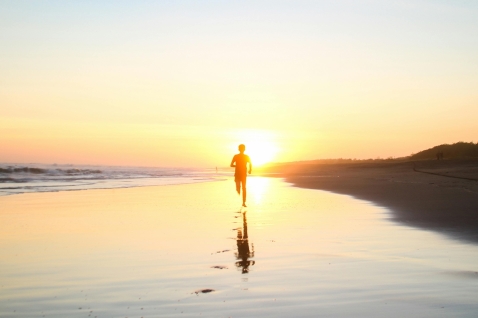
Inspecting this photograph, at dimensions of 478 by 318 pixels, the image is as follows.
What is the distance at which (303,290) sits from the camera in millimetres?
5430

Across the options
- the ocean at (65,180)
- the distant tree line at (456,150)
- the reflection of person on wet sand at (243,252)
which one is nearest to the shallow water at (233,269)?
the reflection of person on wet sand at (243,252)

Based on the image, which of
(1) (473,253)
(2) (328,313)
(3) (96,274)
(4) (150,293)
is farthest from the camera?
(1) (473,253)

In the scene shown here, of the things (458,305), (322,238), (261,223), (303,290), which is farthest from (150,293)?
(261,223)

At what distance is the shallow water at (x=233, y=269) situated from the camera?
4.86 m

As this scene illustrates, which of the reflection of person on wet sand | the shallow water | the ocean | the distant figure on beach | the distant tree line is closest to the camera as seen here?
the shallow water

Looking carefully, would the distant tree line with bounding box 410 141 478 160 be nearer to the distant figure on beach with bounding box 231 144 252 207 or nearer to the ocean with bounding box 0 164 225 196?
the ocean with bounding box 0 164 225 196

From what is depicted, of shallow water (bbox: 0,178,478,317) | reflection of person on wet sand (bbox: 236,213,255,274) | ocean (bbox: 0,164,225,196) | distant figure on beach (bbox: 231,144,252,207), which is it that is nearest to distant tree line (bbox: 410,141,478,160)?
ocean (bbox: 0,164,225,196)

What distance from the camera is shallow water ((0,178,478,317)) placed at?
15.9 feet

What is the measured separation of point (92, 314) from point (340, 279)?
9.82ft

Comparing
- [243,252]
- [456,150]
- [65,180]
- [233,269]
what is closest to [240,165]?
[243,252]

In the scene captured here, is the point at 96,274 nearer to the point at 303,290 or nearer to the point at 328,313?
the point at 303,290

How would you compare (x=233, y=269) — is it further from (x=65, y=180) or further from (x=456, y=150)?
(x=456, y=150)

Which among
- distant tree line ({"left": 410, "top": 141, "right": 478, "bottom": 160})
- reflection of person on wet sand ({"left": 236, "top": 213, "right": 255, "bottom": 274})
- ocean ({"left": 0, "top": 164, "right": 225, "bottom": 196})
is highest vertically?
distant tree line ({"left": 410, "top": 141, "right": 478, "bottom": 160})

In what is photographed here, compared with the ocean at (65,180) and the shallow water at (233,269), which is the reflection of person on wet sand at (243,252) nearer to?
the shallow water at (233,269)
